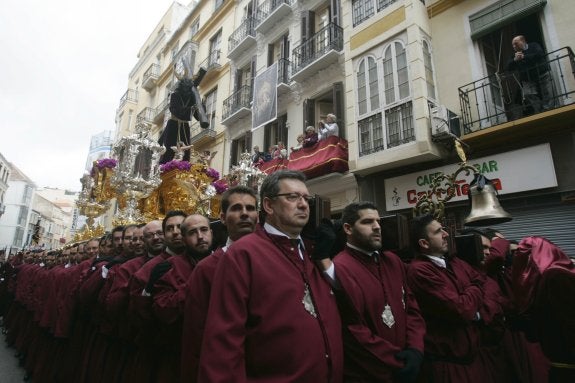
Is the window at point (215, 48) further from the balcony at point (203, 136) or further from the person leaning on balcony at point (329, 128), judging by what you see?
the person leaning on balcony at point (329, 128)

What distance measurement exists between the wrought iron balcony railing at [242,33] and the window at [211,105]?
2380 mm

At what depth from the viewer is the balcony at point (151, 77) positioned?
2441cm

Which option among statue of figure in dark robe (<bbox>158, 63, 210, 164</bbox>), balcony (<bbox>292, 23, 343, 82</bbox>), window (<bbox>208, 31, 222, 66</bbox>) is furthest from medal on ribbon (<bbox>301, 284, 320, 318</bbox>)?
window (<bbox>208, 31, 222, 66</bbox>)

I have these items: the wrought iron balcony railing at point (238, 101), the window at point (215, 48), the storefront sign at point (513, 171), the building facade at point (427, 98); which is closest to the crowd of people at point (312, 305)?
the storefront sign at point (513, 171)

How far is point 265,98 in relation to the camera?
41.9 ft

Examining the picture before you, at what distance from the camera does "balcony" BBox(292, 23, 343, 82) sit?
11491mm

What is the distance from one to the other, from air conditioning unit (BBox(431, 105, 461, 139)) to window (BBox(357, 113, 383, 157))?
135cm

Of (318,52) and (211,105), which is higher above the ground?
(211,105)

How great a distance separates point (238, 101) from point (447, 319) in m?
14.1

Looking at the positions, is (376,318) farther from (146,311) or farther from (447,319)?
(146,311)

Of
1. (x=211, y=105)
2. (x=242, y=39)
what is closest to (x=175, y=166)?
(x=242, y=39)

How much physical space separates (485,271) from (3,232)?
70.8 meters

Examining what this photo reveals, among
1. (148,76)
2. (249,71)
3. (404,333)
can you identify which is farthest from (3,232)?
(404,333)

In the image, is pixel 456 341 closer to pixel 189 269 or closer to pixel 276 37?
pixel 189 269
